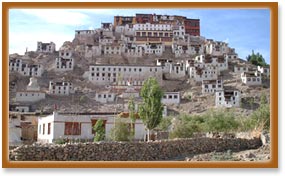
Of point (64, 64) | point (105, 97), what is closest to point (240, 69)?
point (105, 97)

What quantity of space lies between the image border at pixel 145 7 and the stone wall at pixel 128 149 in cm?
52

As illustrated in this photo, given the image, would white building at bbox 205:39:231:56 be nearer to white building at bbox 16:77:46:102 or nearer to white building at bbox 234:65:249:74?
white building at bbox 234:65:249:74

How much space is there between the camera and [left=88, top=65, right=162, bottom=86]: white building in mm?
38469

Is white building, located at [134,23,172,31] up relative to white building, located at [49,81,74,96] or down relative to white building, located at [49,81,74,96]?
up

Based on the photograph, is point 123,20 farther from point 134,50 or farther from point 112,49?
point 112,49

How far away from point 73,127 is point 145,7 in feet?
29.6

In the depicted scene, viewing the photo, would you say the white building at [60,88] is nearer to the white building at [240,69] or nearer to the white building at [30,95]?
the white building at [30,95]

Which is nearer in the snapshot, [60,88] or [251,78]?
[60,88]

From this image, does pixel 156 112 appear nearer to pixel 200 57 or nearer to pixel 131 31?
pixel 200 57

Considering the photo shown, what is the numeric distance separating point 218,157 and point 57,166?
300 centimetres

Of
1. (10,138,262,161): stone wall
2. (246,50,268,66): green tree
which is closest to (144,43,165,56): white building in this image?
(246,50,268,66): green tree

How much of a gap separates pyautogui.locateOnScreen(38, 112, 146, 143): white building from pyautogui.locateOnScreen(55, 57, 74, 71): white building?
25872mm

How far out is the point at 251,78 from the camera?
122 feet

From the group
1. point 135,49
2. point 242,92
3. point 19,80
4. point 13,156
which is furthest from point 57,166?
point 135,49
